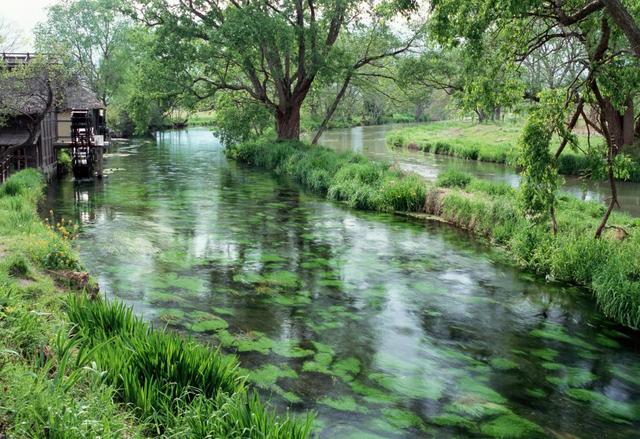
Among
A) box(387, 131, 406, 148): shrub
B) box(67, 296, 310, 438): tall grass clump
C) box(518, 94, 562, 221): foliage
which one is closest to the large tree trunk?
box(387, 131, 406, 148): shrub

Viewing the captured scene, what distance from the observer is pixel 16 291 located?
284 inches

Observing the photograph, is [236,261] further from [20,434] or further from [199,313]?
[20,434]

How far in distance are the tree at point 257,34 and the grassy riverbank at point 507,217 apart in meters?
→ 5.02

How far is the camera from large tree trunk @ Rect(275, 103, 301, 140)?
33.0 meters

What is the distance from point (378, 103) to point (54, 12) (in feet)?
146

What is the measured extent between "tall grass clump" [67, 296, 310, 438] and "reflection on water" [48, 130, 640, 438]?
1.35 meters

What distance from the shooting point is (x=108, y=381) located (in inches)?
213

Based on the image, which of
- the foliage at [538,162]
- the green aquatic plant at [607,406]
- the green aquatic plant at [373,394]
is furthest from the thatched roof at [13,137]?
the green aquatic plant at [607,406]

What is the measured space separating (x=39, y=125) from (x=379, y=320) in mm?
17902

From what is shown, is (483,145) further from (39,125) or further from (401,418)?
(401,418)

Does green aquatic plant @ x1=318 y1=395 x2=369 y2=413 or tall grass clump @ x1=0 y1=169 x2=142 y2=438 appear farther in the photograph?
green aquatic plant @ x1=318 y1=395 x2=369 y2=413

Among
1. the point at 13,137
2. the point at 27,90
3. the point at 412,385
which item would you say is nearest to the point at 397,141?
the point at 13,137

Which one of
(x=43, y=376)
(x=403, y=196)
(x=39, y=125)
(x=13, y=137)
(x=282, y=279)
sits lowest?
(x=282, y=279)

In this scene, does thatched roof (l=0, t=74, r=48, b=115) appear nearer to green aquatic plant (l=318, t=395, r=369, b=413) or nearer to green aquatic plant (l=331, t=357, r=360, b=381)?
green aquatic plant (l=331, t=357, r=360, b=381)
